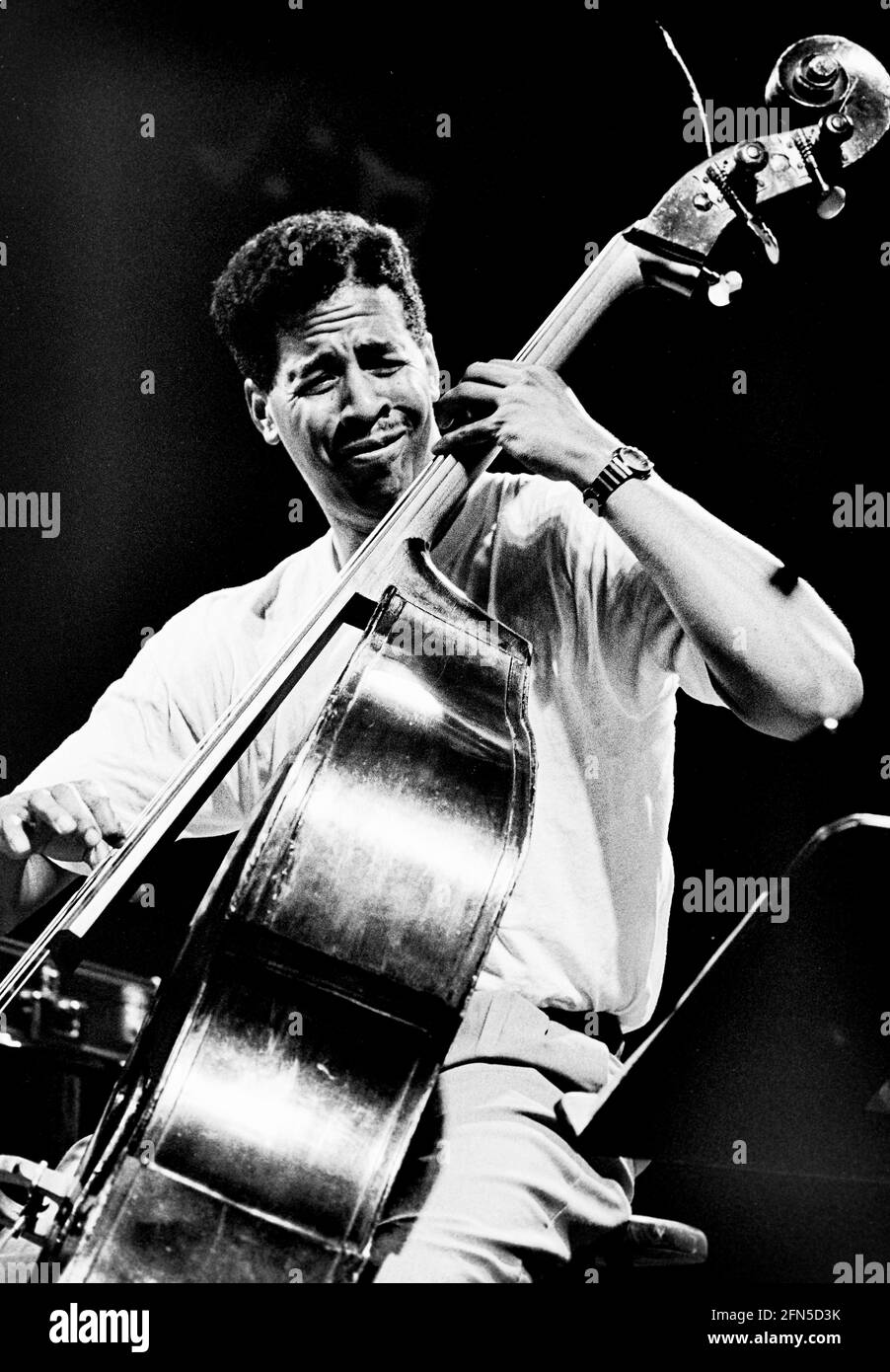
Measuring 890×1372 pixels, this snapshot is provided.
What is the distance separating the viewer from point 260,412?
2104mm

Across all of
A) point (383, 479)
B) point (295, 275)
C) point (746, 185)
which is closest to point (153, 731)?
point (383, 479)

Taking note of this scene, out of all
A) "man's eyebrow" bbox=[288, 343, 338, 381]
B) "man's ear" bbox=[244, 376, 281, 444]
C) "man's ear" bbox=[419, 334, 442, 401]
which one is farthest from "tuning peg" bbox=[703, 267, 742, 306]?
"man's ear" bbox=[244, 376, 281, 444]

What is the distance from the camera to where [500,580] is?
1.89 metres

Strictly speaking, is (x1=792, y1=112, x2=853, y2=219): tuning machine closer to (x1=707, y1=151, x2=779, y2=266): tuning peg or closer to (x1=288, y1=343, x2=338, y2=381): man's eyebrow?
(x1=707, y1=151, x2=779, y2=266): tuning peg

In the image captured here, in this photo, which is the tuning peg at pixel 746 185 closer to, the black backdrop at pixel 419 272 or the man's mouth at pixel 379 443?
the black backdrop at pixel 419 272

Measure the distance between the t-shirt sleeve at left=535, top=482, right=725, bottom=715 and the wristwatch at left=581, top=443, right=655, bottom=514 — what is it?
4.4 inches

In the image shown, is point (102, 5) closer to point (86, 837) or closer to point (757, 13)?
point (757, 13)

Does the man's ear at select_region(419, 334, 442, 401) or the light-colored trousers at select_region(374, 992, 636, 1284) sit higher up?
the man's ear at select_region(419, 334, 442, 401)

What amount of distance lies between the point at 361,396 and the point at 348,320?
122 mm

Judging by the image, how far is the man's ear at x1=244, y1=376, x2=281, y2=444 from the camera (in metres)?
2.09

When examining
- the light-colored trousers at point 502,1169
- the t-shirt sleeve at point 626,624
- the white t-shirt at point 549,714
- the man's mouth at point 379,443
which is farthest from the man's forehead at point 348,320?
the light-colored trousers at point 502,1169

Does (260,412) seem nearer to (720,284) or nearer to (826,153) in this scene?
(720,284)

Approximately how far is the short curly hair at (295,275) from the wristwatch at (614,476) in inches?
19.6

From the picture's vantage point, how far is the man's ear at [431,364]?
2.01 metres
